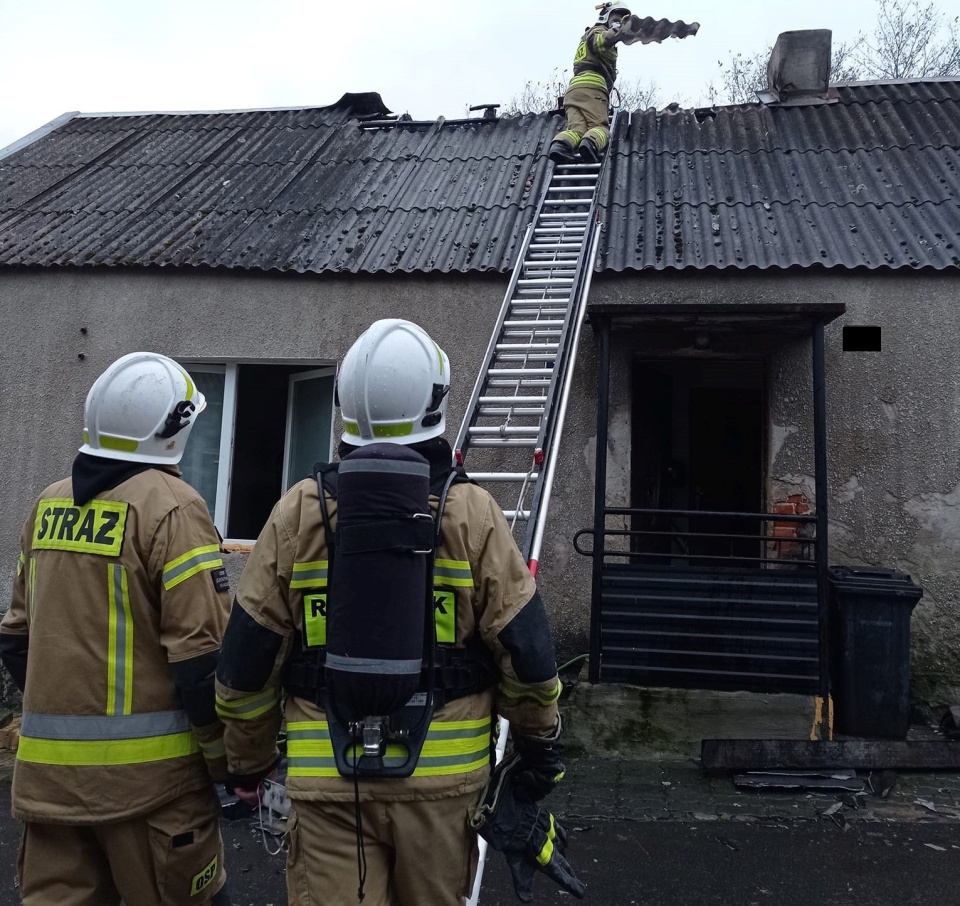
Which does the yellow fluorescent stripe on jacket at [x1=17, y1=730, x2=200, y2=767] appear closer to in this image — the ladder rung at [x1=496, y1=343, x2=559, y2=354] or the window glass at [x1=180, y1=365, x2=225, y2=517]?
the ladder rung at [x1=496, y1=343, x2=559, y2=354]

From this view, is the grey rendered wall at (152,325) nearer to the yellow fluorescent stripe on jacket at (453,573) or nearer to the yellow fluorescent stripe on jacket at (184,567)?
the yellow fluorescent stripe on jacket at (184,567)

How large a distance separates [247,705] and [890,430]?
4303 mm

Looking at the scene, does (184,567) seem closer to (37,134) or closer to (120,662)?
(120,662)

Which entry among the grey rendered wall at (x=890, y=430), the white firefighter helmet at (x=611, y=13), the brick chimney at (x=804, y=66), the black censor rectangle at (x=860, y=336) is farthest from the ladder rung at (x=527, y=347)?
the brick chimney at (x=804, y=66)

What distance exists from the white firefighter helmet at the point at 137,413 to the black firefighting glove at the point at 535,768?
1.25 metres

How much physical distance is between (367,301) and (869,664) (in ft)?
12.3

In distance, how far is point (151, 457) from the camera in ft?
7.45

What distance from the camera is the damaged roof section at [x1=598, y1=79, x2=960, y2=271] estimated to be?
16.7 feet

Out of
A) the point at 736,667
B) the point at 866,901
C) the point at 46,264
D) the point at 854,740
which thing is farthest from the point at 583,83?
the point at 866,901

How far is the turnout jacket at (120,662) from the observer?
2.00 meters

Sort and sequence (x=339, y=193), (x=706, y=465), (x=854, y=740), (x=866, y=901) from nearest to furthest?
(x=866, y=901) < (x=854, y=740) < (x=339, y=193) < (x=706, y=465)

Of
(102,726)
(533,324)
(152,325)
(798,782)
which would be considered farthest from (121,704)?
(152,325)

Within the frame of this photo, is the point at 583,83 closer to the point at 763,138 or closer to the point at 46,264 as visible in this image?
the point at 763,138

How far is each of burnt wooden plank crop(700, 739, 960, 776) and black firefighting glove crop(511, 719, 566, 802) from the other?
248cm
